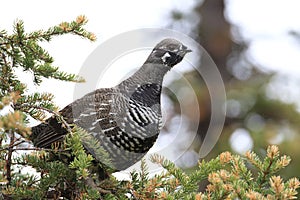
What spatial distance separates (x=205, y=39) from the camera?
10.7 meters

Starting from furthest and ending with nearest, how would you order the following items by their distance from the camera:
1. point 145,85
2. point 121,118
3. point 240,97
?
1. point 240,97
2. point 145,85
3. point 121,118

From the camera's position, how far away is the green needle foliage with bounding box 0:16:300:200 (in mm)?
2461

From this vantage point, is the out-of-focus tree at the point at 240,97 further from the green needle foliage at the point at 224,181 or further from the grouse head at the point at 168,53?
the green needle foliage at the point at 224,181

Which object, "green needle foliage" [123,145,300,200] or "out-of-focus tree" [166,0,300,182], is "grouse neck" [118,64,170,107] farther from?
"out-of-focus tree" [166,0,300,182]

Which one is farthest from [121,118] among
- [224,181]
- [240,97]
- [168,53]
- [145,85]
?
[240,97]

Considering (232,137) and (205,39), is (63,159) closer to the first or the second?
(232,137)

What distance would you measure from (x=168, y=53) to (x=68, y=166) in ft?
3.92

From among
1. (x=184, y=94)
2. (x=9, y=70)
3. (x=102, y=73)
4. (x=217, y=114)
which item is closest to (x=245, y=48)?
(x=217, y=114)

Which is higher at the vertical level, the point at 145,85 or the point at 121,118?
the point at 145,85

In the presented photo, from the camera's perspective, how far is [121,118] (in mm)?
3271

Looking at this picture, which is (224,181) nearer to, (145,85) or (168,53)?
(145,85)

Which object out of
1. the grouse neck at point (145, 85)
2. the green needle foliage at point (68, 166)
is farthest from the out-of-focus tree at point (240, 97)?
the green needle foliage at point (68, 166)

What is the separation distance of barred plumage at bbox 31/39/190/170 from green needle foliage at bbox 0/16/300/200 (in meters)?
0.44

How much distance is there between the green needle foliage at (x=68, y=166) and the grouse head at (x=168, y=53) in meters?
0.92
